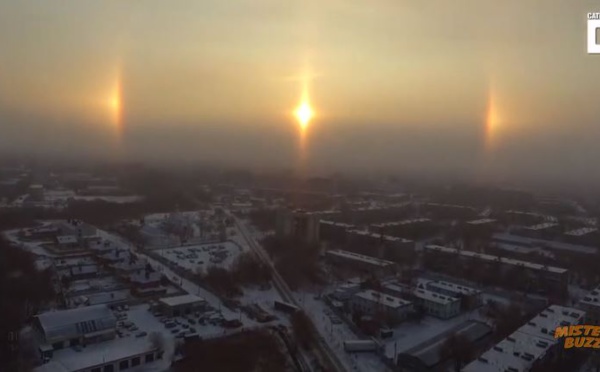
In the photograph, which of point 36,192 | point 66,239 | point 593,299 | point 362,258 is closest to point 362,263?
point 362,258

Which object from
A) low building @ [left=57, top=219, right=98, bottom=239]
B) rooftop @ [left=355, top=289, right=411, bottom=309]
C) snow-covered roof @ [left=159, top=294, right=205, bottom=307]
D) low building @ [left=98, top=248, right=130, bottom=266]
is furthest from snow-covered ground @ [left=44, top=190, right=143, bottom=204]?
rooftop @ [left=355, top=289, right=411, bottom=309]

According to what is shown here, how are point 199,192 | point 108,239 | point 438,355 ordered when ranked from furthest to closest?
1. point 199,192
2. point 108,239
3. point 438,355

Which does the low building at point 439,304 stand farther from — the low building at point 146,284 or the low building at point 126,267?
the low building at point 126,267

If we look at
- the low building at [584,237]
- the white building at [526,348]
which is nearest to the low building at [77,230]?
the white building at [526,348]

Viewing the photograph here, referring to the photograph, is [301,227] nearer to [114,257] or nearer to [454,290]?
[114,257]

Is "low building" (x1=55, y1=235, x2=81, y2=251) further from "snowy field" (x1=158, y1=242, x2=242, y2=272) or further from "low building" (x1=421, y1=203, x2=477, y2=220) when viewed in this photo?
"low building" (x1=421, y1=203, x2=477, y2=220)

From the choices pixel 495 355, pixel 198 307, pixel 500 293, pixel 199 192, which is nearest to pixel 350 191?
pixel 199 192

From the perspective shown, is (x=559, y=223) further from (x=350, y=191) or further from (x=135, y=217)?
(x=135, y=217)
